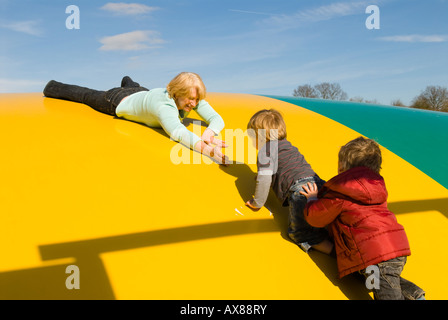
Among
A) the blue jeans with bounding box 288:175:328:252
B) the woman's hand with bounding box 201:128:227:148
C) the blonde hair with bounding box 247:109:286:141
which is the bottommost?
the blue jeans with bounding box 288:175:328:252

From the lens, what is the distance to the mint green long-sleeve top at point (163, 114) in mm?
2518

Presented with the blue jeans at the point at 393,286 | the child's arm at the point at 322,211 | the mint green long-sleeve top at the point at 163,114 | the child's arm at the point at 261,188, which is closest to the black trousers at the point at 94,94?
the mint green long-sleeve top at the point at 163,114

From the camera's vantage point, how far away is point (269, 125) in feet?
6.50

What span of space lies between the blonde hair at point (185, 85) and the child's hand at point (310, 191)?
1.16 metres

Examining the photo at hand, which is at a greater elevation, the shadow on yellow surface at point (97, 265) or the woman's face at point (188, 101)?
the woman's face at point (188, 101)

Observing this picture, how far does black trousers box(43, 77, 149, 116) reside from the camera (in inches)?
128

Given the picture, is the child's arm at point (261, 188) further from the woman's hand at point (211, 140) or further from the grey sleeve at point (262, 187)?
the woman's hand at point (211, 140)

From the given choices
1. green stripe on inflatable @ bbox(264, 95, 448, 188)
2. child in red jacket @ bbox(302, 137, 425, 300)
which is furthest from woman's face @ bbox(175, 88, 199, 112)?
green stripe on inflatable @ bbox(264, 95, 448, 188)

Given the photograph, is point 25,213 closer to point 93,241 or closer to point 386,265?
point 93,241

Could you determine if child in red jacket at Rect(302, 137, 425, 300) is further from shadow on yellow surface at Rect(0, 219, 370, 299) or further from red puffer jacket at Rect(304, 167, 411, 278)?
shadow on yellow surface at Rect(0, 219, 370, 299)

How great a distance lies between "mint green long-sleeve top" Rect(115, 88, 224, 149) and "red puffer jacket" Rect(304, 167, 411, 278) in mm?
1082
